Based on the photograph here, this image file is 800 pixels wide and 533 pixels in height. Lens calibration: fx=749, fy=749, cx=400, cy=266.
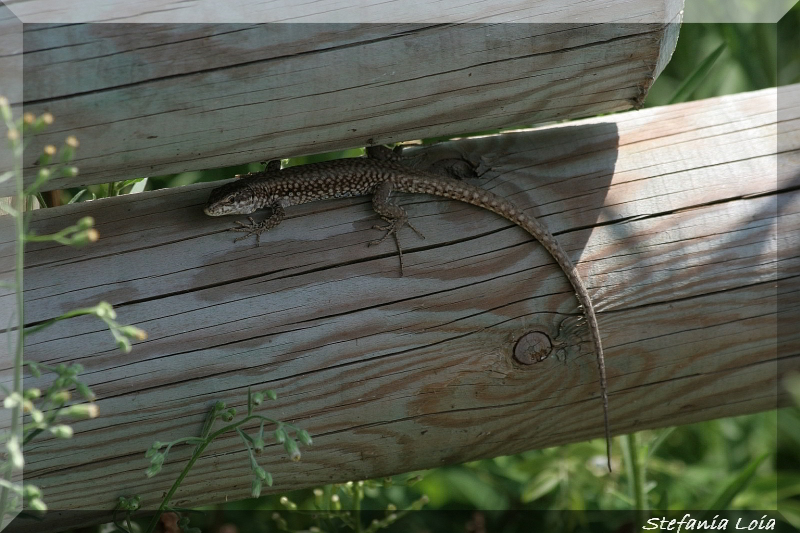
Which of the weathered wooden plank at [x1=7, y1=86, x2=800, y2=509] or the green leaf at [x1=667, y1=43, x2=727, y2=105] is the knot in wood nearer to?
the weathered wooden plank at [x1=7, y1=86, x2=800, y2=509]

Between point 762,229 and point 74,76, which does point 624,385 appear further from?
point 74,76

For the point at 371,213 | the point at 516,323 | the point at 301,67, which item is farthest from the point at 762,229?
the point at 301,67

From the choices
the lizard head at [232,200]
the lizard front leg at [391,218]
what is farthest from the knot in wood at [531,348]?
the lizard head at [232,200]

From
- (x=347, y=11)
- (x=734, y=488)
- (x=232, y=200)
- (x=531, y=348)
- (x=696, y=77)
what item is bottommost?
(x=734, y=488)

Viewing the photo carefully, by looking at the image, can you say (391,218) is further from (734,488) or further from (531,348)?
(734,488)

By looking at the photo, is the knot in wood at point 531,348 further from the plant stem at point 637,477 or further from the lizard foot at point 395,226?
the plant stem at point 637,477

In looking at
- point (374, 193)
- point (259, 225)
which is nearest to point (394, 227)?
point (374, 193)

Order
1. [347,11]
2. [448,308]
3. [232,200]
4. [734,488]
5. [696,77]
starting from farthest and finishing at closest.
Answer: [696,77] → [734,488] → [232,200] → [448,308] → [347,11]
